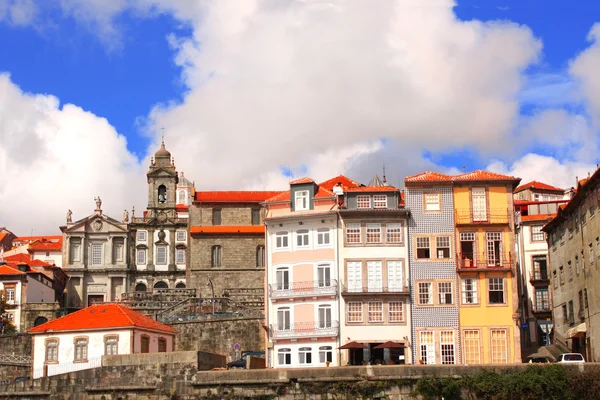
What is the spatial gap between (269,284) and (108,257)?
3878 centimetres

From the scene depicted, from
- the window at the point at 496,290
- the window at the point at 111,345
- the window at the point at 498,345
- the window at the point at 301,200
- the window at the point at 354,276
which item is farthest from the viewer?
the window at the point at 301,200

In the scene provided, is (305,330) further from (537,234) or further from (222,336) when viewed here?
(537,234)

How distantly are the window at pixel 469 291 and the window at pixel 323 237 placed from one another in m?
7.97

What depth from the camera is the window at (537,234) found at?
69000 millimetres

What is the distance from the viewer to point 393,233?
5362 centimetres

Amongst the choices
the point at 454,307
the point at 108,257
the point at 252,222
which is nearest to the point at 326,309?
the point at 454,307

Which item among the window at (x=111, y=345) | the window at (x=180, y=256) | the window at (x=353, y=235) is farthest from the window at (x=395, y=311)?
the window at (x=180, y=256)

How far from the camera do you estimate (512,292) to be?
52.1m

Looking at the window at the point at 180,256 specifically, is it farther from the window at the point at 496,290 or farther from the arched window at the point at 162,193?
the window at the point at 496,290

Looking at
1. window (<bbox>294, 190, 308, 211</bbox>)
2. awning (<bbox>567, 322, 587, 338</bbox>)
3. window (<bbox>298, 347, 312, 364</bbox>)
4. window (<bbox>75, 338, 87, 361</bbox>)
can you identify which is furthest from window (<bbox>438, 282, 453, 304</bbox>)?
window (<bbox>75, 338, 87, 361</bbox>)

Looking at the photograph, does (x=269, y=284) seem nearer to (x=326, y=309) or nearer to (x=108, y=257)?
(x=326, y=309)

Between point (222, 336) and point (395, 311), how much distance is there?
48.6ft

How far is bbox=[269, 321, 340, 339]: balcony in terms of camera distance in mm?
52719

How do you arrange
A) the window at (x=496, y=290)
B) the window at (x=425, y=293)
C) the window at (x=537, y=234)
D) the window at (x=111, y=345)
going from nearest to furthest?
the window at (x=111, y=345) < the window at (x=496, y=290) < the window at (x=425, y=293) < the window at (x=537, y=234)
